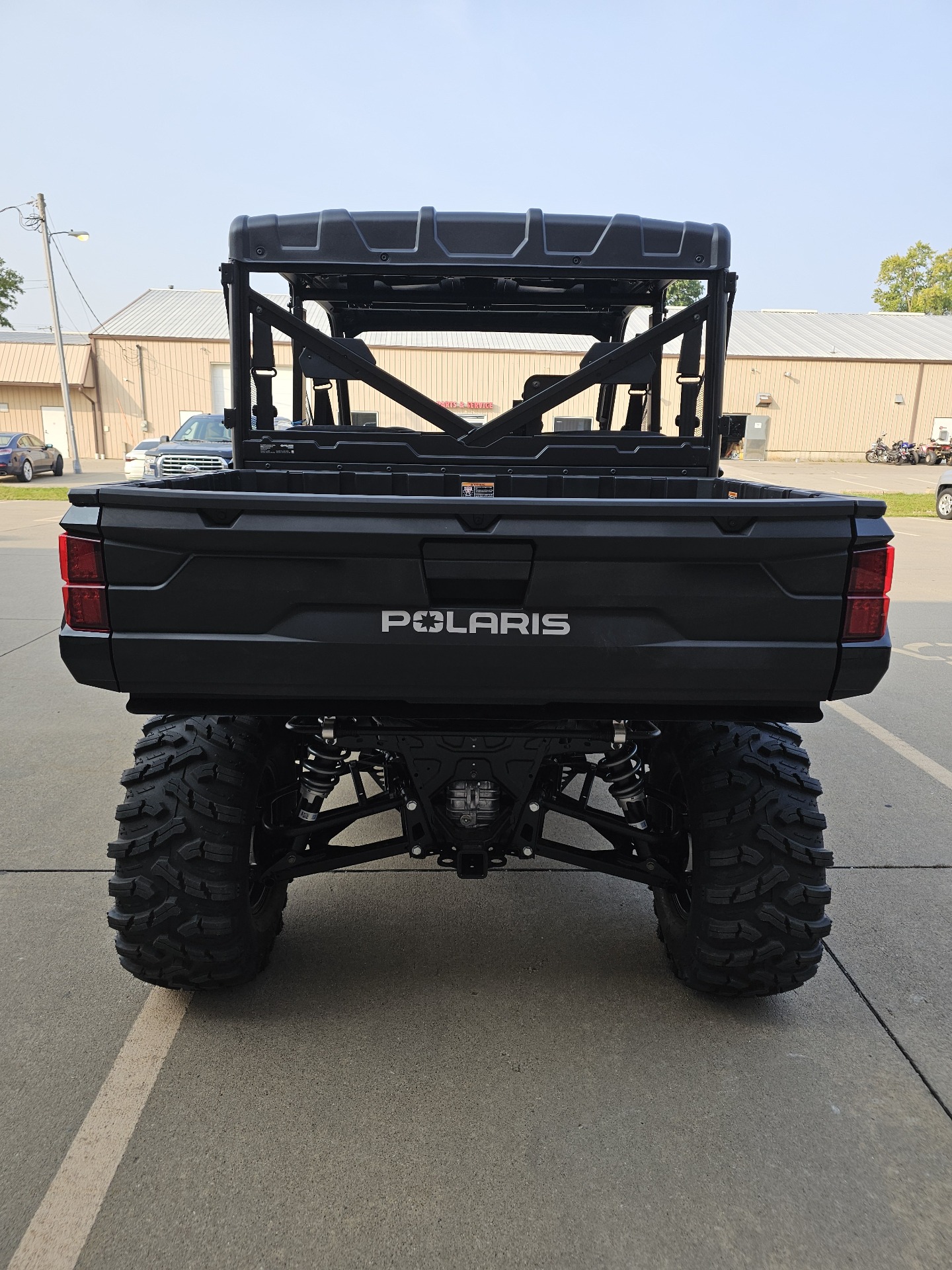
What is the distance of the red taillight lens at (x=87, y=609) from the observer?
7.35 ft

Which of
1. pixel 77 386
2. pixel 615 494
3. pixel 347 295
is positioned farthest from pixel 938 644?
pixel 77 386

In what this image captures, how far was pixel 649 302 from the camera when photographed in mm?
3859

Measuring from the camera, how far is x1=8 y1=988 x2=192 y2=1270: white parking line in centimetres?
196

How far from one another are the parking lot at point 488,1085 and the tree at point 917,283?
65022mm

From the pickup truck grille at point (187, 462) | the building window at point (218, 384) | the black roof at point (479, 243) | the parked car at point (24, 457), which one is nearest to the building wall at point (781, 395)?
the building window at point (218, 384)

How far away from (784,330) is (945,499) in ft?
85.6

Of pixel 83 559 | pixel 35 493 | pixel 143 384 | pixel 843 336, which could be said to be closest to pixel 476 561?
pixel 83 559

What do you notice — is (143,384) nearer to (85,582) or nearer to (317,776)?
(317,776)

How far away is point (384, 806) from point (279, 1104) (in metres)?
0.84

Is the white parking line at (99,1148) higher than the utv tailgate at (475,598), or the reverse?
the utv tailgate at (475,598)

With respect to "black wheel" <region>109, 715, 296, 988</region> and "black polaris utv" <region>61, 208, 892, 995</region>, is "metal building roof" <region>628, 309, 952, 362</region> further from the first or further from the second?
"black wheel" <region>109, 715, 296, 988</region>

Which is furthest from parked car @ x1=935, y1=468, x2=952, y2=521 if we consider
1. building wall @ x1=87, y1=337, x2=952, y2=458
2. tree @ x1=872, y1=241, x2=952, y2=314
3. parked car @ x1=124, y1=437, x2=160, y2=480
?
tree @ x1=872, y1=241, x2=952, y2=314

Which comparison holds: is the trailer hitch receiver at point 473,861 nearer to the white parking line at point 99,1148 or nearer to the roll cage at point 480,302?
the white parking line at point 99,1148

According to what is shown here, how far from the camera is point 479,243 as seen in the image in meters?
3.26
